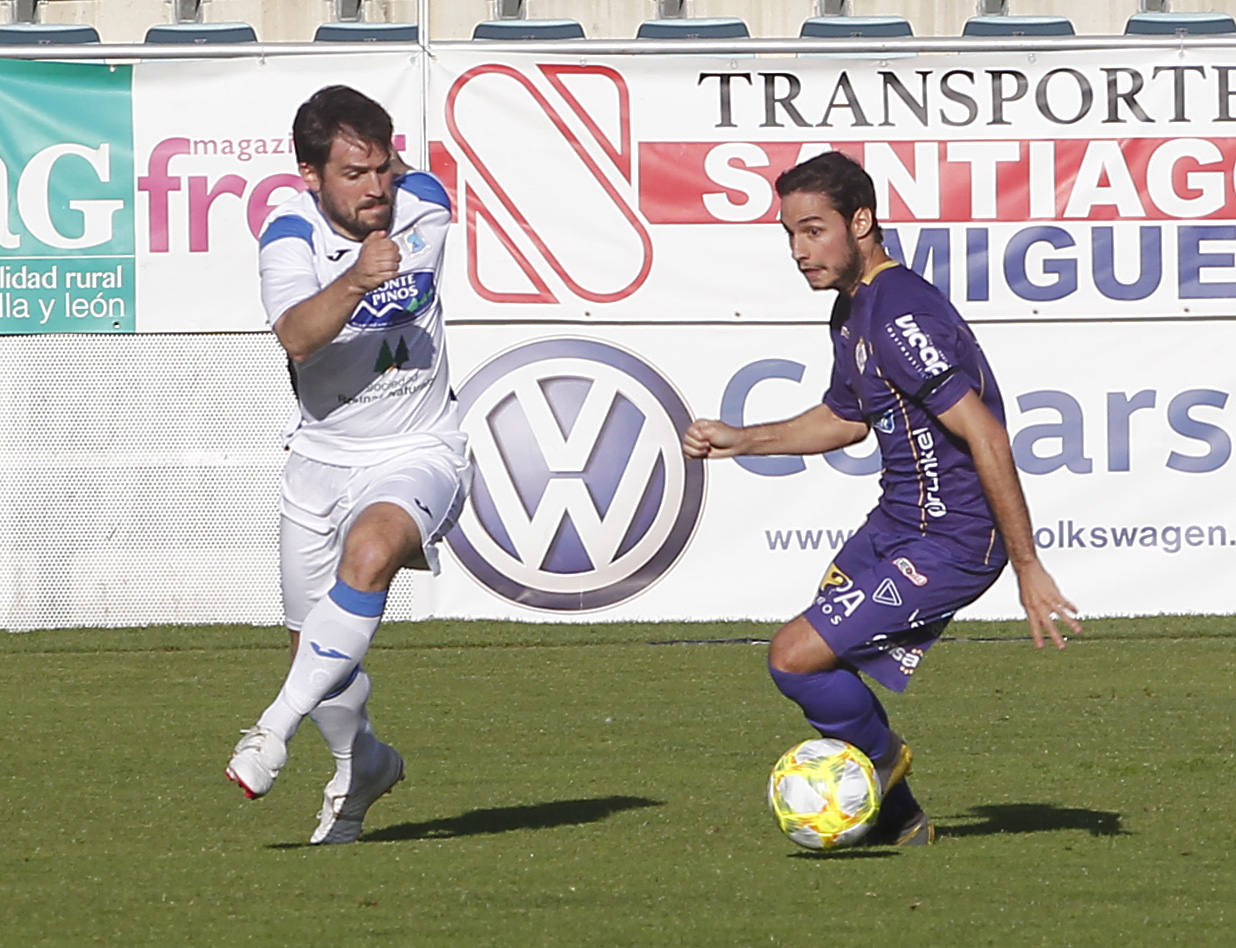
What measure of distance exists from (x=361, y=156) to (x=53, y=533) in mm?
6497

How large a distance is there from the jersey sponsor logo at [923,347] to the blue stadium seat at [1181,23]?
10318 millimetres

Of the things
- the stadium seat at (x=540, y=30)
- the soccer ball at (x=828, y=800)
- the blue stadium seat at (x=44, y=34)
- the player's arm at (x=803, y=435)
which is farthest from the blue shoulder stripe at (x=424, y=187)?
the stadium seat at (x=540, y=30)

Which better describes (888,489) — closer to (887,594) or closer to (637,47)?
(887,594)

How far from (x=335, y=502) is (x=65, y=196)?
6.11 metres

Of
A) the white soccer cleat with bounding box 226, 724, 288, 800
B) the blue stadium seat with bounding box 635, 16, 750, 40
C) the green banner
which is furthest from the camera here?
the blue stadium seat with bounding box 635, 16, 750, 40

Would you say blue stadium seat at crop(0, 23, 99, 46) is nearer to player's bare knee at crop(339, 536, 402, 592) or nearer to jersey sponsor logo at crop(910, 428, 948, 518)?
player's bare knee at crop(339, 536, 402, 592)

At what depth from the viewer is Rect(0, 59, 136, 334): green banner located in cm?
1195

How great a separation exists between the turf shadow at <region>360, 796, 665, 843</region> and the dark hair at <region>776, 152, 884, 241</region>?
1.93 metres

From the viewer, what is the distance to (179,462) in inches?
478

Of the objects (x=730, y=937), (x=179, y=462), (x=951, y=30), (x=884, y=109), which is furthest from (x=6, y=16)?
(x=730, y=937)

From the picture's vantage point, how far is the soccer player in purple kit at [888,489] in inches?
235

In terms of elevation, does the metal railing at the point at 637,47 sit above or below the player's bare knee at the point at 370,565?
above

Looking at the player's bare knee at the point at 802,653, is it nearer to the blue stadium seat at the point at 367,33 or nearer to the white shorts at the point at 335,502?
the white shorts at the point at 335,502

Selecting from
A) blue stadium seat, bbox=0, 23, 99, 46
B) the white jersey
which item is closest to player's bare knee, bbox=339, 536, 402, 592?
the white jersey
